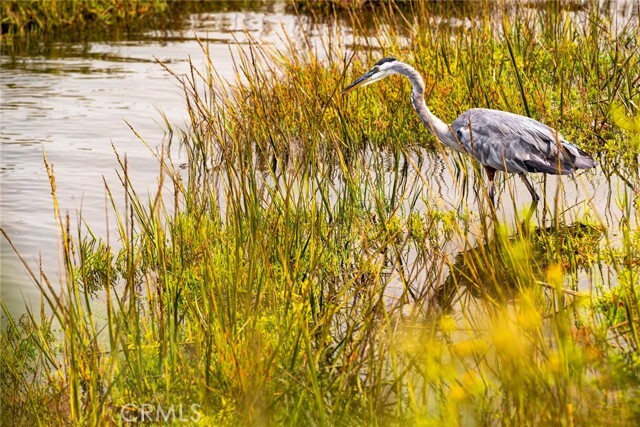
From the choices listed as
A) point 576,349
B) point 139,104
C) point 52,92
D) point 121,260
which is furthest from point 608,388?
point 52,92

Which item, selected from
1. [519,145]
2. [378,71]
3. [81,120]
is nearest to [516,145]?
[519,145]

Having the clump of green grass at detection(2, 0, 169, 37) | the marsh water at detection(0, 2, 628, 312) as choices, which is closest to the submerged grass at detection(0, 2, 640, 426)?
the marsh water at detection(0, 2, 628, 312)

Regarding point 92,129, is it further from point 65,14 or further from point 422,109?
point 65,14

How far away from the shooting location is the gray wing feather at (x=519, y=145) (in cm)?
519

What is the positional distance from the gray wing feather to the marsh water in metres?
0.17

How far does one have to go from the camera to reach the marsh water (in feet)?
17.5

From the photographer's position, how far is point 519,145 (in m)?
5.33

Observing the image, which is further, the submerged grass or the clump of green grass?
the clump of green grass

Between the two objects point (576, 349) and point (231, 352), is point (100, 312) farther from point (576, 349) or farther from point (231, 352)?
point (576, 349)

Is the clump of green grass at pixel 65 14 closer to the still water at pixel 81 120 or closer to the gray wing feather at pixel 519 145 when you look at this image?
the still water at pixel 81 120

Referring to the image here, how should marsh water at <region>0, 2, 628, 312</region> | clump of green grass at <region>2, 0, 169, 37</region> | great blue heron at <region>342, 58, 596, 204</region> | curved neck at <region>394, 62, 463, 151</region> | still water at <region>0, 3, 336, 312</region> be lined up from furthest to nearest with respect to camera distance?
clump of green grass at <region>2, 0, 169, 37</region> < curved neck at <region>394, 62, 463, 151</region> < still water at <region>0, 3, 336, 312</region> < marsh water at <region>0, 2, 628, 312</region> < great blue heron at <region>342, 58, 596, 204</region>

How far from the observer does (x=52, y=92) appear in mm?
9609

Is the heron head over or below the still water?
over

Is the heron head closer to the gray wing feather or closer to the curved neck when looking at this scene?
the curved neck
